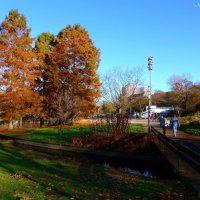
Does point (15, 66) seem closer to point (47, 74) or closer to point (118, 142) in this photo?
point (47, 74)

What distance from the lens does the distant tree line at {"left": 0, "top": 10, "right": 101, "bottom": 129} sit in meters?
36.6

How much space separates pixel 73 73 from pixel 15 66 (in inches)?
288

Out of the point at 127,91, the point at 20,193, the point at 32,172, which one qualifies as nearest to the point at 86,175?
the point at 32,172

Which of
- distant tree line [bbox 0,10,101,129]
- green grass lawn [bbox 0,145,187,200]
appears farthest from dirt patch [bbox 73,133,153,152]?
distant tree line [bbox 0,10,101,129]

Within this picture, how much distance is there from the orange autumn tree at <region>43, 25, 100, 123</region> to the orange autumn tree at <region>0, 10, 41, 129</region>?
11.5ft

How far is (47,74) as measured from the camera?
135 ft

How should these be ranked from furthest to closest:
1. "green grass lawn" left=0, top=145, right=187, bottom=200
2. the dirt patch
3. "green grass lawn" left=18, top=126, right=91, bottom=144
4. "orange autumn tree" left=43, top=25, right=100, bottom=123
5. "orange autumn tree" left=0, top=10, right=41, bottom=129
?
"orange autumn tree" left=43, top=25, right=100, bottom=123
"orange autumn tree" left=0, top=10, right=41, bottom=129
"green grass lawn" left=18, top=126, right=91, bottom=144
the dirt patch
"green grass lawn" left=0, top=145, right=187, bottom=200

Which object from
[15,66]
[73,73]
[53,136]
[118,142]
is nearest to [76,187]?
[118,142]

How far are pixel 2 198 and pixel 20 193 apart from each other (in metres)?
0.88

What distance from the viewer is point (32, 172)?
13.1 meters

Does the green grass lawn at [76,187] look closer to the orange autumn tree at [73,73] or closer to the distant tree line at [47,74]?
→ the distant tree line at [47,74]

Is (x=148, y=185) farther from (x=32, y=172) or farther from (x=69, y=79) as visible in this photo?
(x=69, y=79)

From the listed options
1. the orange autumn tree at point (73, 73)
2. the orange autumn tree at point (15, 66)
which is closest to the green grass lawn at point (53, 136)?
the orange autumn tree at point (15, 66)

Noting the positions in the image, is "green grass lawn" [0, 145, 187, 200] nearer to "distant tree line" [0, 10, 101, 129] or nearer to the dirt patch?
the dirt patch
